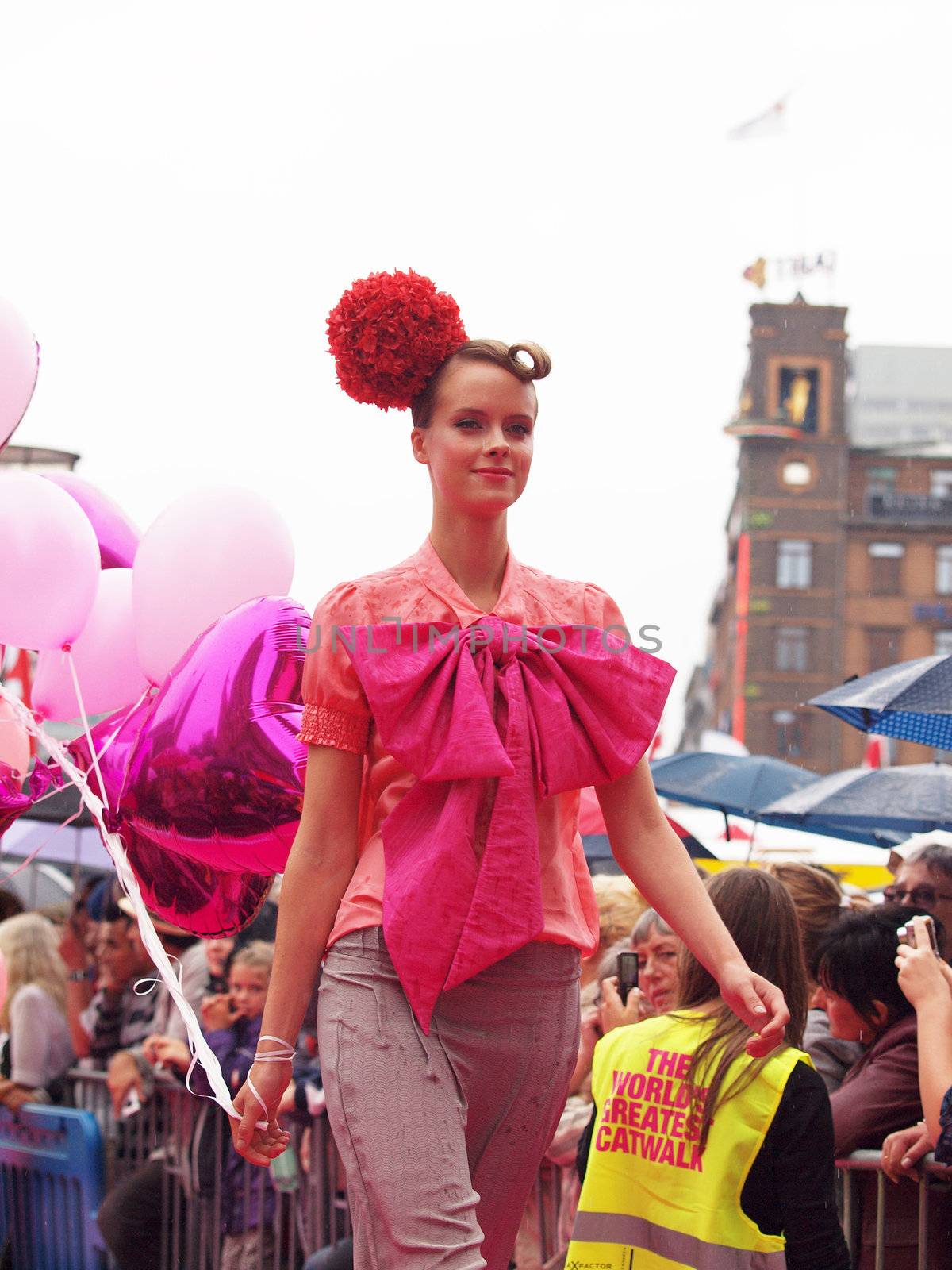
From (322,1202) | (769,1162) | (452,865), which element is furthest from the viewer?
(322,1202)

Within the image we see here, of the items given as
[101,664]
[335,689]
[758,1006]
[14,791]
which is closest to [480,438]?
[335,689]

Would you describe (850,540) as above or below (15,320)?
above

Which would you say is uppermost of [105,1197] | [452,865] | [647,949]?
[452,865]

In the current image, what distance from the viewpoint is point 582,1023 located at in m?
4.55

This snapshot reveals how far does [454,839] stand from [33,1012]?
4908 mm

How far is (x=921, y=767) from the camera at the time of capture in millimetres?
6590

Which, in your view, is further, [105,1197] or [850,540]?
[850,540]

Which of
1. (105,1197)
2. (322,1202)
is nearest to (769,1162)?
(322,1202)

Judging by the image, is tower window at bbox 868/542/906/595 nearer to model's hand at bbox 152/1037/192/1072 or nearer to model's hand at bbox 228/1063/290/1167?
model's hand at bbox 152/1037/192/1072

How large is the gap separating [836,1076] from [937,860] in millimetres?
691

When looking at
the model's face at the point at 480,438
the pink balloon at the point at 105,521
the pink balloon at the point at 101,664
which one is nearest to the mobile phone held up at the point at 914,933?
the model's face at the point at 480,438

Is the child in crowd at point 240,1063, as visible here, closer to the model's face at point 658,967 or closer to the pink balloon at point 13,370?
the model's face at point 658,967

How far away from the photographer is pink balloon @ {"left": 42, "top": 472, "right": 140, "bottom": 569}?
410cm

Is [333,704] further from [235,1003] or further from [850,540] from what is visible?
[850,540]
